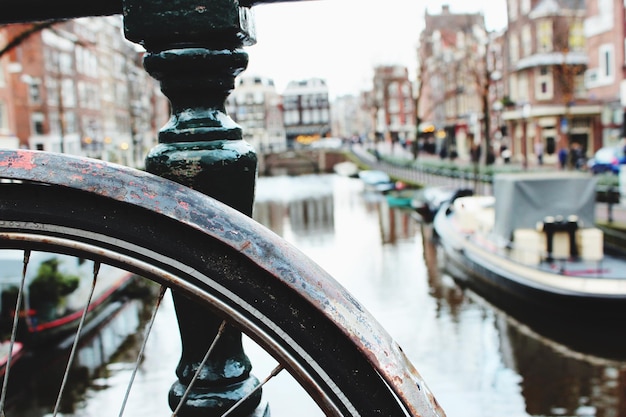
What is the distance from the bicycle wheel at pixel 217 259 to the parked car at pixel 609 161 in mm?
26091

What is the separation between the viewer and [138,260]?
101 centimetres

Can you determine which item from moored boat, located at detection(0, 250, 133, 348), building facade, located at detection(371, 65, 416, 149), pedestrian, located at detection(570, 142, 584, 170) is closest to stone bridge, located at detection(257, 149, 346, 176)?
building facade, located at detection(371, 65, 416, 149)

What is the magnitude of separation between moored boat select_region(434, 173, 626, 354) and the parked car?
11.5 metres

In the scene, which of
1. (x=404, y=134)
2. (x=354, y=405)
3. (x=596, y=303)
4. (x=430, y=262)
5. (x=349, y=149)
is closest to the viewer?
(x=354, y=405)

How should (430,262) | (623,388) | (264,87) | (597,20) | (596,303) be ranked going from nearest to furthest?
(623,388)
(596,303)
(430,262)
(597,20)
(264,87)

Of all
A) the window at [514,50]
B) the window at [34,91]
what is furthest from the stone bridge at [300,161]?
the window at [34,91]

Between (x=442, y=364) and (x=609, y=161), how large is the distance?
683 inches

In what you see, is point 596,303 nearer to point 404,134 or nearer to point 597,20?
point 597,20

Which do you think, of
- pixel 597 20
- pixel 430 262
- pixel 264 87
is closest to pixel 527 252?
pixel 430 262

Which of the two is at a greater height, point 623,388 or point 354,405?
point 354,405

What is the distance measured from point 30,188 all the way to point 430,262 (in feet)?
62.8

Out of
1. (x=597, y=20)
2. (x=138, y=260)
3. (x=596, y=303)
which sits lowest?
(x=596, y=303)

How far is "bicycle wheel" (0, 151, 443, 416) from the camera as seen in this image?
97 cm

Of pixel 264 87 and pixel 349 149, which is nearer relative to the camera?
pixel 349 149
